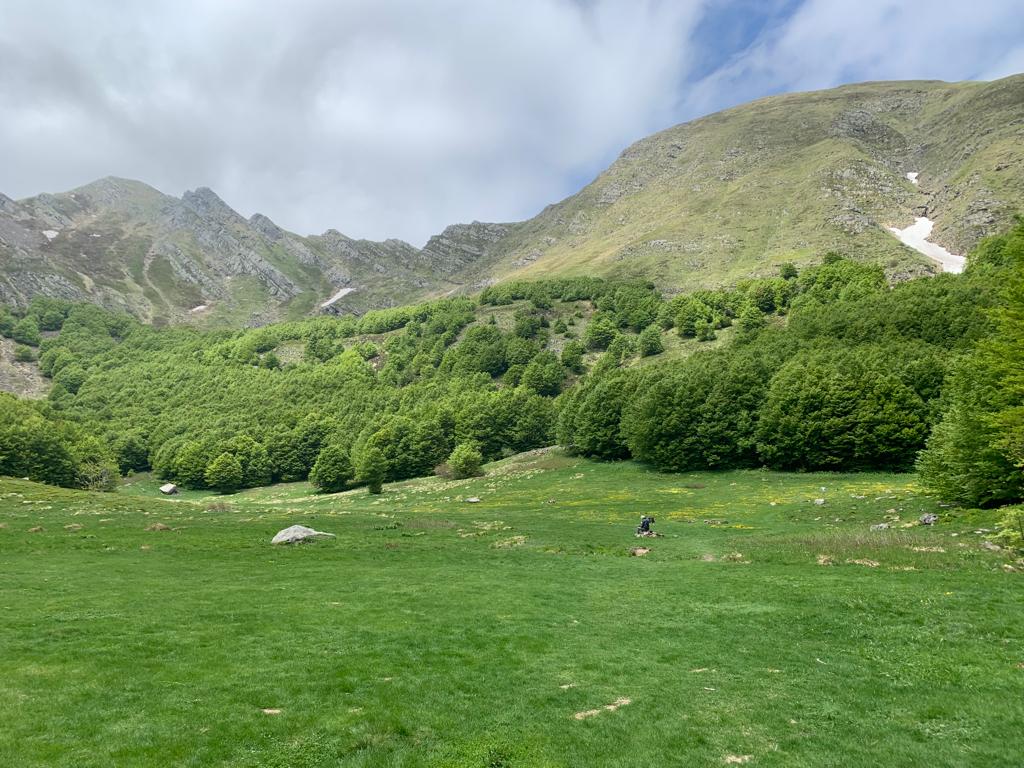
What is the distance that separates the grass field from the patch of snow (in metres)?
172

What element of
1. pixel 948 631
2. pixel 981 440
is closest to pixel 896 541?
pixel 981 440

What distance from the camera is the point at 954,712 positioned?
1213cm

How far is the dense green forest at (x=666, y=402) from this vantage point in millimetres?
41281

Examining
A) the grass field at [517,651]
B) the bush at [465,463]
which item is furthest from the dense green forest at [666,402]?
the grass field at [517,651]

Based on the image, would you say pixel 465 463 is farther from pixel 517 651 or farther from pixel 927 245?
pixel 927 245

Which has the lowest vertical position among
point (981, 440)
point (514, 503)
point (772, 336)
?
point (514, 503)

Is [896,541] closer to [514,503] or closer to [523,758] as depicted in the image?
[523,758]

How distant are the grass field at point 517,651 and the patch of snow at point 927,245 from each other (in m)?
172

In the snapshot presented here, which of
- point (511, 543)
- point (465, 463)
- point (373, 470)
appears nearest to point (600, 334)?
point (465, 463)

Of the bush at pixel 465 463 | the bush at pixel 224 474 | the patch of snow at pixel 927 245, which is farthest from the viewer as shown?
the patch of snow at pixel 927 245

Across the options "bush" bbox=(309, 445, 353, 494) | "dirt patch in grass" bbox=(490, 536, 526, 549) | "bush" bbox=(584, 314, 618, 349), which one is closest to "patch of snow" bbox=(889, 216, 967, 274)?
"bush" bbox=(584, 314, 618, 349)

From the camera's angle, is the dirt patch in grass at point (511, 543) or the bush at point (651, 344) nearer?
the dirt patch in grass at point (511, 543)

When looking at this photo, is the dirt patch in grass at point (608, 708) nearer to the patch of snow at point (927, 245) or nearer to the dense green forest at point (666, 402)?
the dense green forest at point (666, 402)

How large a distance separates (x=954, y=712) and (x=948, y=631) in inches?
238
